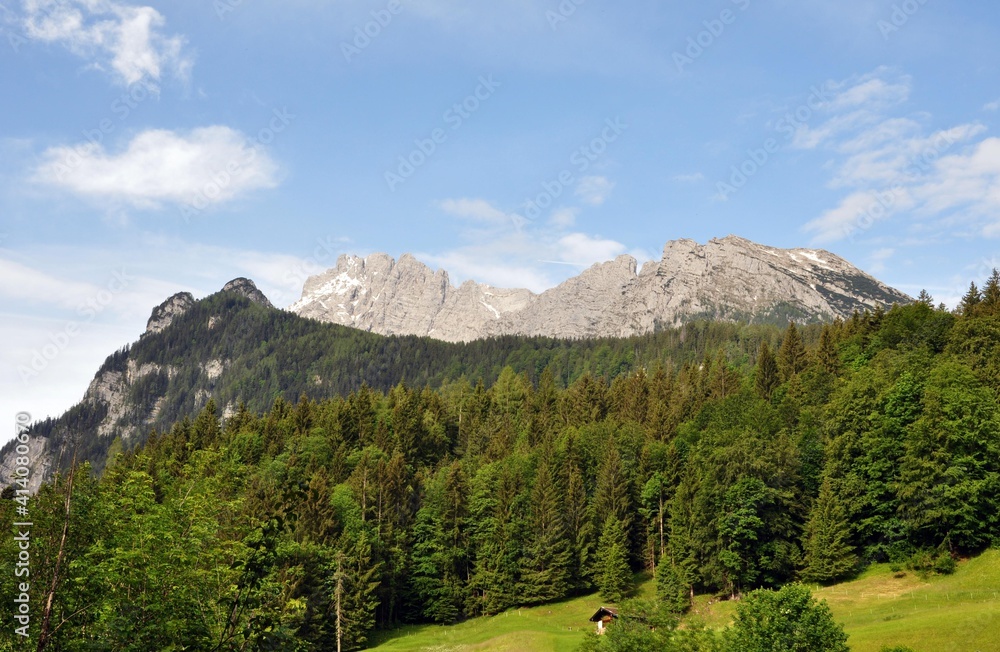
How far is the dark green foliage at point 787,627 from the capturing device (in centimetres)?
3578

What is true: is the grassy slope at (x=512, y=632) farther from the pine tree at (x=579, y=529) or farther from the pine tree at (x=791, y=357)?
the pine tree at (x=791, y=357)

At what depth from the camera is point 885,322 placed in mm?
112250

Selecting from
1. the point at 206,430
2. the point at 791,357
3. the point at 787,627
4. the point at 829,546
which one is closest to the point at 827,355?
the point at 791,357

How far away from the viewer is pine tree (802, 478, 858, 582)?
70.9m

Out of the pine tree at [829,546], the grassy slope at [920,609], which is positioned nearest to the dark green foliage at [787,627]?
the grassy slope at [920,609]

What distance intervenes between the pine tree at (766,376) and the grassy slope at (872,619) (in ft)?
A: 134

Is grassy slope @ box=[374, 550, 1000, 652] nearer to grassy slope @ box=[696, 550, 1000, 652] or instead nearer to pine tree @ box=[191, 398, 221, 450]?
grassy slope @ box=[696, 550, 1000, 652]

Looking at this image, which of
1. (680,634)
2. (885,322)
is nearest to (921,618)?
(680,634)

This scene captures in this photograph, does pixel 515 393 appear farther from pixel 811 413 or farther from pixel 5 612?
pixel 5 612

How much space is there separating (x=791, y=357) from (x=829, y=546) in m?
55.2

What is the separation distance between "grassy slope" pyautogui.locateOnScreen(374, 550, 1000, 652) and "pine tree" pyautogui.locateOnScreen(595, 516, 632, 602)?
2.42m

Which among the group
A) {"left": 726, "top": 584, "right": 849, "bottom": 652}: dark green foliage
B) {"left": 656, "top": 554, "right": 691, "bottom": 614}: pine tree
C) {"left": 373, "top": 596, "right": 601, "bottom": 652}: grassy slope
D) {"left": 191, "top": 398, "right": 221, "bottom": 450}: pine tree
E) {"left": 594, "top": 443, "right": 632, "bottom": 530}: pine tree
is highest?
{"left": 191, "top": 398, "right": 221, "bottom": 450}: pine tree

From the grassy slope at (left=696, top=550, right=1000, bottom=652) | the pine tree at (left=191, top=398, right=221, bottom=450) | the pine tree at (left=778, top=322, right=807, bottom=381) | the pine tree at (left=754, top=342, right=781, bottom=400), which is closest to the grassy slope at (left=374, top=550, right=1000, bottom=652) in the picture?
the grassy slope at (left=696, top=550, right=1000, bottom=652)

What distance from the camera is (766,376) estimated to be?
380ft
